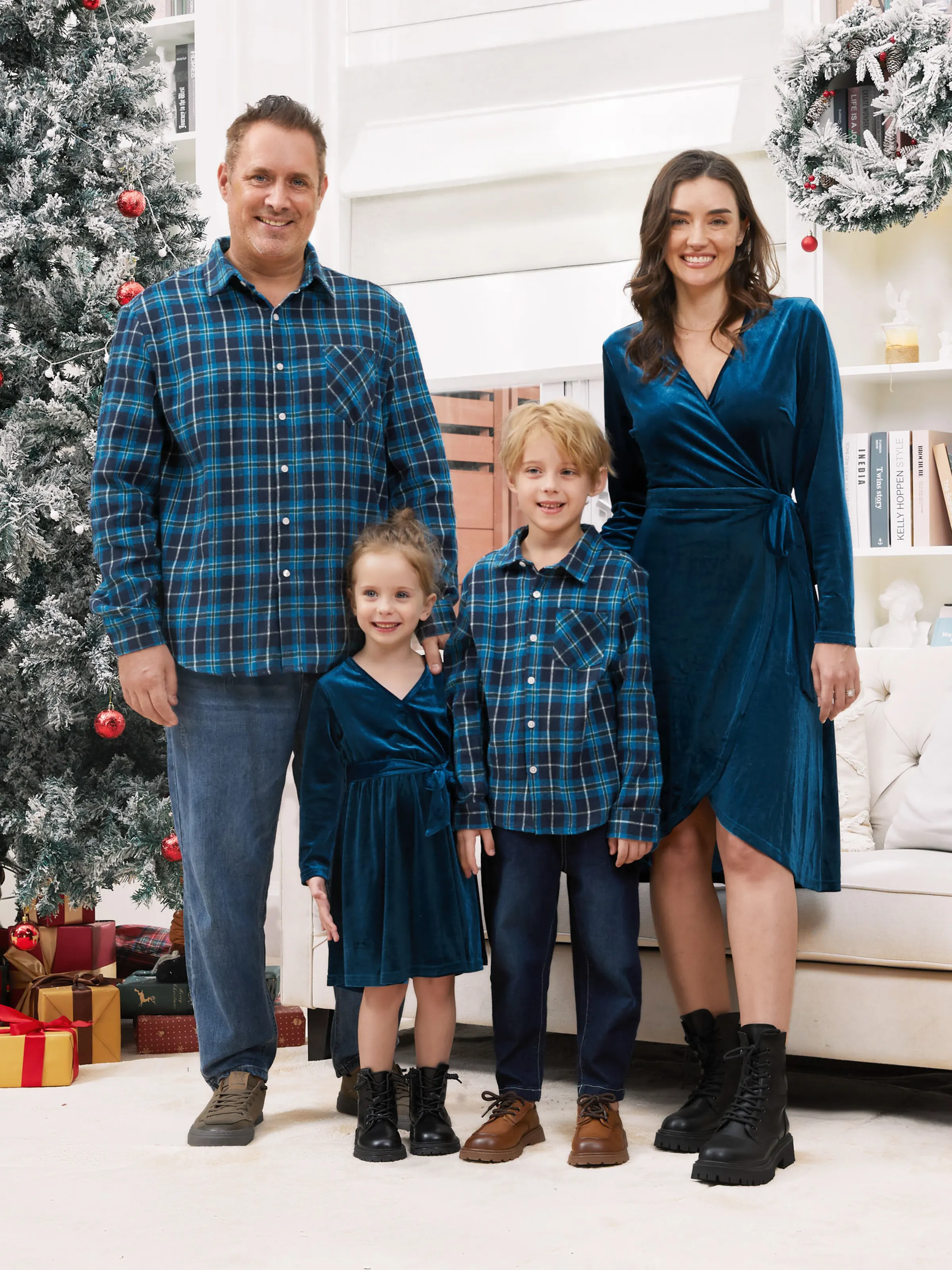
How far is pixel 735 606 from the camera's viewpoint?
1978mm

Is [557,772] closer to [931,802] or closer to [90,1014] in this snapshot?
[931,802]

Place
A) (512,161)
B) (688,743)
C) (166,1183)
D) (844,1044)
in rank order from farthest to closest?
(512,161)
(844,1044)
(688,743)
(166,1183)

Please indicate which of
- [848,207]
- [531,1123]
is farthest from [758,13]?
[531,1123]

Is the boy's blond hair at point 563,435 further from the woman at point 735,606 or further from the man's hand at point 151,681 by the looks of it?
the man's hand at point 151,681

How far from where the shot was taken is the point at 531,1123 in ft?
6.56

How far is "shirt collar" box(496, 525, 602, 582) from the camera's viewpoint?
200cm

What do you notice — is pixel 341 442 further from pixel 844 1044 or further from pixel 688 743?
pixel 844 1044

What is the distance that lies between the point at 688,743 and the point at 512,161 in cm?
277

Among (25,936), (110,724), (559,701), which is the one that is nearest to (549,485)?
(559,701)

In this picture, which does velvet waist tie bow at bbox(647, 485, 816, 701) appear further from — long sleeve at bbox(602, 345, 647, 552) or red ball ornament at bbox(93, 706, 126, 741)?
red ball ornament at bbox(93, 706, 126, 741)

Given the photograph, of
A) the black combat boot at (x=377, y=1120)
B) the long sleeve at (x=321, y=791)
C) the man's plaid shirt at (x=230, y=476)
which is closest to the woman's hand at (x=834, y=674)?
the man's plaid shirt at (x=230, y=476)

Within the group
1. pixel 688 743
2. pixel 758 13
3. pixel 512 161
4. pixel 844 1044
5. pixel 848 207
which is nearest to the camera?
pixel 688 743

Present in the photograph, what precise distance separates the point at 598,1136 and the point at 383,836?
0.50 metres

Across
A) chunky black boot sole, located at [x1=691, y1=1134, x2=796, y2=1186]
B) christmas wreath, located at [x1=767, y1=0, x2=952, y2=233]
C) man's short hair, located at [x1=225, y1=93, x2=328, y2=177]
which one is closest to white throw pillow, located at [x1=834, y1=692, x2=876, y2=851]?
chunky black boot sole, located at [x1=691, y1=1134, x2=796, y2=1186]
